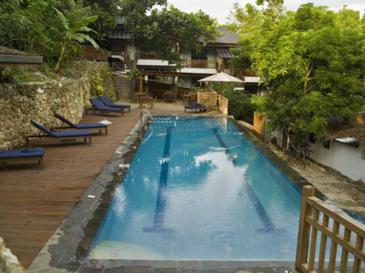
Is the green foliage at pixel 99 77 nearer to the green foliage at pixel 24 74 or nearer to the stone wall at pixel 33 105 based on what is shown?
the stone wall at pixel 33 105

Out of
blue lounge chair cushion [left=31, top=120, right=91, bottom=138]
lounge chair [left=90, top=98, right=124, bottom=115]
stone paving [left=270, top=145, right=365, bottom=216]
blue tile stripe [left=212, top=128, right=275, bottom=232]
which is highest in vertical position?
lounge chair [left=90, top=98, right=124, bottom=115]

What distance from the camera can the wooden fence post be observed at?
13.5ft

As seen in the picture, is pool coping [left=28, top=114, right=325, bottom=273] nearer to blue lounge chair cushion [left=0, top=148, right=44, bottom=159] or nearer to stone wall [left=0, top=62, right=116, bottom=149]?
blue lounge chair cushion [left=0, top=148, right=44, bottom=159]

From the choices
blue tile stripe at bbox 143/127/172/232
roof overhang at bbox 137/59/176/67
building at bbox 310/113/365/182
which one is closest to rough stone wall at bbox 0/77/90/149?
blue tile stripe at bbox 143/127/172/232

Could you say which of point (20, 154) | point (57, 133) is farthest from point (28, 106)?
point (20, 154)

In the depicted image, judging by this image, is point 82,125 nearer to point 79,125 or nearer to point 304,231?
point 79,125

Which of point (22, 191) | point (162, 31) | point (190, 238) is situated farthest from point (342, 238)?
point (162, 31)

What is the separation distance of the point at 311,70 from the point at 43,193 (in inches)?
388

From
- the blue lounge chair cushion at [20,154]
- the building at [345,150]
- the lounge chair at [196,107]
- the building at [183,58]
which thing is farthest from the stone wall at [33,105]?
the building at [183,58]

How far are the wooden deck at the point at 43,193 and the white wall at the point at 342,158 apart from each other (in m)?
7.31

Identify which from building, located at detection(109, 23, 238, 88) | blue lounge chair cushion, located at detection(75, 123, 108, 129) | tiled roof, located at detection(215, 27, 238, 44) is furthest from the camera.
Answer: tiled roof, located at detection(215, 27, 238, 44)

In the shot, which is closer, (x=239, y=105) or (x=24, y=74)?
(x=24, y=74)

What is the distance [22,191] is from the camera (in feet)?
23.8

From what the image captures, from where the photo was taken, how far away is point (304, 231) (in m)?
4.22
